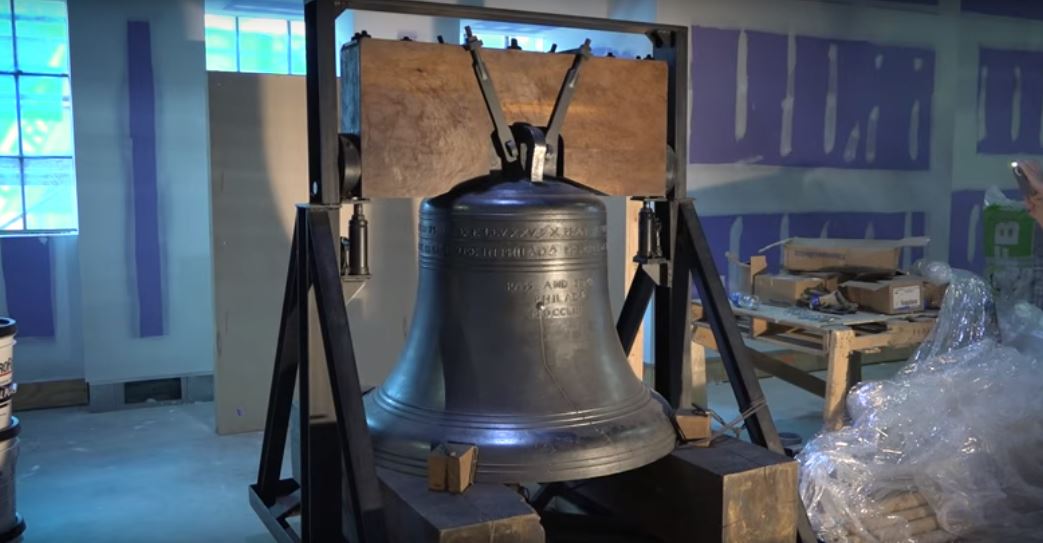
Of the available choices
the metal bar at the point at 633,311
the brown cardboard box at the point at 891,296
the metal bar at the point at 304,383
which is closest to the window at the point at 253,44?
the brown cardboard box at the point at 891,296

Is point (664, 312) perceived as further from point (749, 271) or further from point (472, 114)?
point (749, 271)

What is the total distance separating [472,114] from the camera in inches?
84.2

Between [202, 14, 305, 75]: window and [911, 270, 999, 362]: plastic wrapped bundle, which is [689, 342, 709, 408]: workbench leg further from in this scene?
[202, 14, 305, 75]: window

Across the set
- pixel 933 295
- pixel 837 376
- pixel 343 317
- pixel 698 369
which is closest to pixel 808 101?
pixel 933 295

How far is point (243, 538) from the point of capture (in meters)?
3.31

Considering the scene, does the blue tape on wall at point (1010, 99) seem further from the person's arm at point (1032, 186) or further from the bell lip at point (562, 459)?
the bell lip at point (562, 459)

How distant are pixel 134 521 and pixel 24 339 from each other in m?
2.07

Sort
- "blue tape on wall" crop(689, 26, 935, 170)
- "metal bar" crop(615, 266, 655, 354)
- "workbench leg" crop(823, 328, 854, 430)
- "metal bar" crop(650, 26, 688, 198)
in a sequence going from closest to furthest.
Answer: "metal bar" crop(650, 26, 688, 198) < "metal bar" crop(615, 266, 655, 354) < "workbench leg" crop(823, 328, 854, 430) < "blue tape on wall" crop(689, 26, 935, 170)

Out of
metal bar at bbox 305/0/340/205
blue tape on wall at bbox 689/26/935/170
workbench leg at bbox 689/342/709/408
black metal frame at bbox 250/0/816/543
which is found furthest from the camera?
blue tape on wall at bbox 689/26/935/170

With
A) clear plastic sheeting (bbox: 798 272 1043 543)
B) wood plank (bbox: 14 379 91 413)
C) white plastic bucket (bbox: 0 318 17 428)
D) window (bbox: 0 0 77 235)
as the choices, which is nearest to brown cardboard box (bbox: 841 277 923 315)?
clear plastic sheeting (bbox: 798 272 1043 543)

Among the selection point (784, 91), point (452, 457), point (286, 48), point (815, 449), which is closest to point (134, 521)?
point (452, 457)

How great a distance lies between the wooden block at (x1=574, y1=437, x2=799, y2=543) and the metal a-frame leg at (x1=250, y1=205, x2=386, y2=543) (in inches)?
28.1

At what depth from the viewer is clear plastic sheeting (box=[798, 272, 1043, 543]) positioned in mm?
3133

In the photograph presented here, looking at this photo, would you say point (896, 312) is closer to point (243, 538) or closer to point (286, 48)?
point (243, 538)
